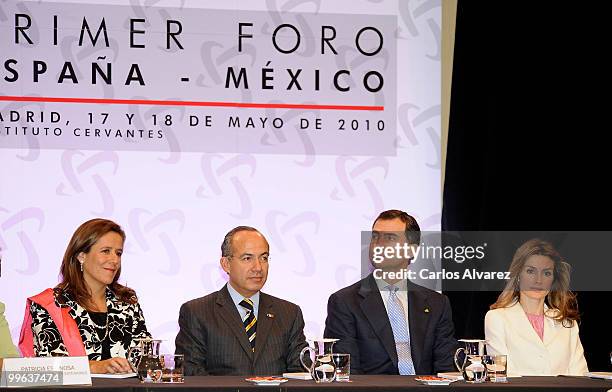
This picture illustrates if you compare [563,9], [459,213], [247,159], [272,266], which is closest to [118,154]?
[247,159]

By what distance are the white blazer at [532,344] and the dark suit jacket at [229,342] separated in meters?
0.93

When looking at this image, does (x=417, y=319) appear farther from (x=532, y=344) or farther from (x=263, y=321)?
(x=263, y=321)

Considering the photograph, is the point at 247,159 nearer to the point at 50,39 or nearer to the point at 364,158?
the point at 364,158

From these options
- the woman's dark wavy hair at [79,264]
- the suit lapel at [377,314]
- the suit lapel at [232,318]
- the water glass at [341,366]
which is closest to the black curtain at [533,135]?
the suit lapel at [377,314]

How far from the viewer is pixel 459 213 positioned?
18.5 ft

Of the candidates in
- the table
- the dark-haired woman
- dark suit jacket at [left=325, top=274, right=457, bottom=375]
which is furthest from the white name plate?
dark suit jacket at [left=325, top=274, right=457, bottom=375]

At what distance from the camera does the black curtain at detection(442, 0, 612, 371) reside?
558cm

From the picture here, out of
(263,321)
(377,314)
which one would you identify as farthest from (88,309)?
(377,314)

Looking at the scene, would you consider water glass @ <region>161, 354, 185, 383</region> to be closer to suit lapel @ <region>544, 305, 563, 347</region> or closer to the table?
the table

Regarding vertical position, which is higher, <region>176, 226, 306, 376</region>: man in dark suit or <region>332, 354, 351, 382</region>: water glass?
<region>176, 226, 306, 376</region>: man in dark suit

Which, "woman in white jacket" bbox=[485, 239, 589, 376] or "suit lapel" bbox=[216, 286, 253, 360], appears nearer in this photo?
"suit lapel" bbox=[216, 286, 253, 360]

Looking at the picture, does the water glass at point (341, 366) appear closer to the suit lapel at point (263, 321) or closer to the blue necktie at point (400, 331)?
the suit lapel at point (263, 321)

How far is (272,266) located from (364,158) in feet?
2.67

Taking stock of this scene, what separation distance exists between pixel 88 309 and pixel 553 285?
2.14m
